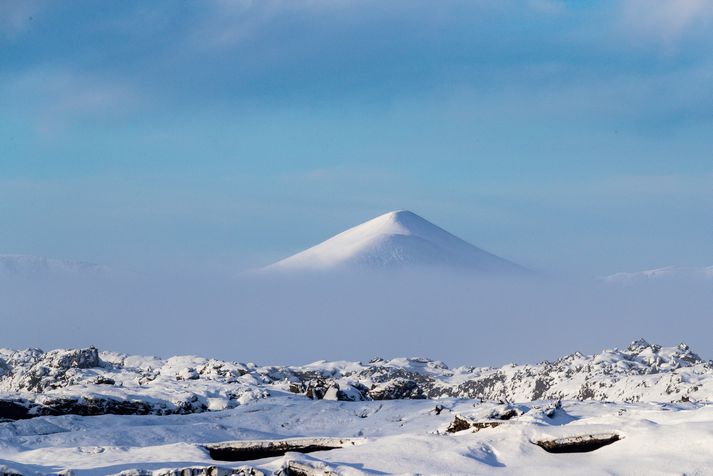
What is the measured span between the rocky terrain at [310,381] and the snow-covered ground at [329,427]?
19 centimetres

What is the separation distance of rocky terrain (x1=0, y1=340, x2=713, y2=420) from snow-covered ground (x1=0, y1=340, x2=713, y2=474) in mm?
185

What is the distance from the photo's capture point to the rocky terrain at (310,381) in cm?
4622

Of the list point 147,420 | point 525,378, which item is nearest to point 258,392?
point 147,420

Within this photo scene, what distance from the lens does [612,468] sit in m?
20.3

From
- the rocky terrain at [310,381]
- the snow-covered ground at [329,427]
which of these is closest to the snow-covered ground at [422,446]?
the snow-covered ground at [329,427]

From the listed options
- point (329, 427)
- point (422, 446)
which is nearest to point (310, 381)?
point (329, 427)

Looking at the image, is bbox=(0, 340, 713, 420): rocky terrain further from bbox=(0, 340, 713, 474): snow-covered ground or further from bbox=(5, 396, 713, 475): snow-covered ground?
bbox=(5, 396, 713, 475): snow-covered ground

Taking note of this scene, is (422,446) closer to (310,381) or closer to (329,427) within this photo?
(329,427)

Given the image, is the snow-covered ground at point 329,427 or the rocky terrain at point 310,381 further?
the rocky terrain at point 310,381

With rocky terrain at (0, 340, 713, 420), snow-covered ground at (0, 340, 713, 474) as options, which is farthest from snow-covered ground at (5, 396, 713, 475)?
rocky terrain at (0, 340, 713, 420)

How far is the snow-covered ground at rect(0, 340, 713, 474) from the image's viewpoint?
21172 millimetres

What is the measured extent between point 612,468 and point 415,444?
5.12m

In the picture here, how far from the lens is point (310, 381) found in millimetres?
59000

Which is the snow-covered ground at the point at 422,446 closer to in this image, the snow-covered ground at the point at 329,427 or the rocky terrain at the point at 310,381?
the snow-covered ground at the point at 329,427
